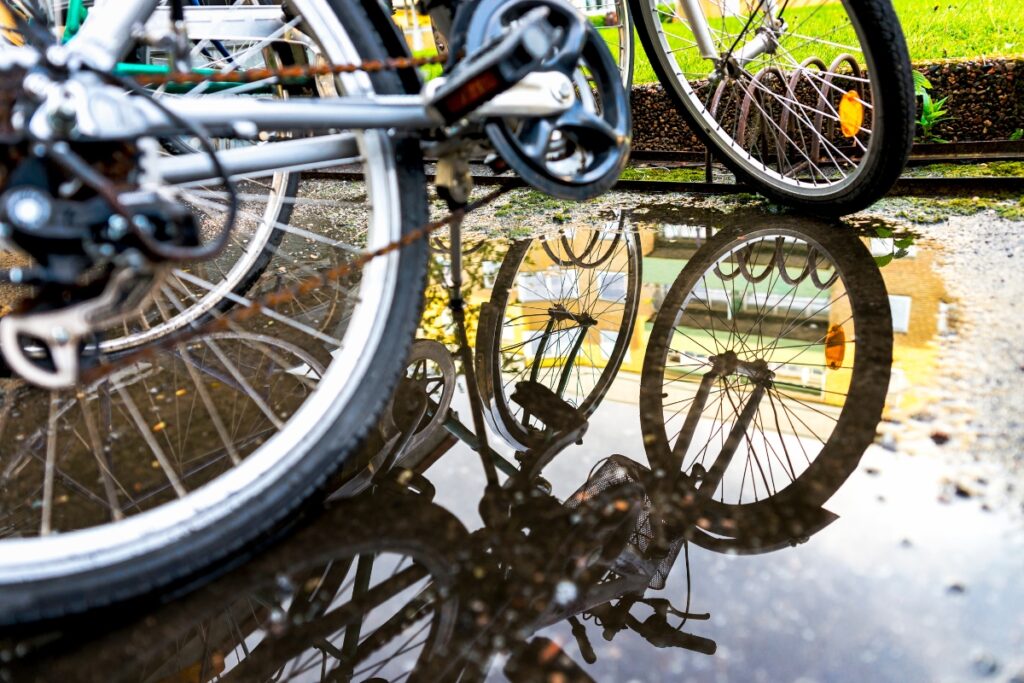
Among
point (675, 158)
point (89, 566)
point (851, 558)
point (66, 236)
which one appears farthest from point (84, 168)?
point (675, 158)

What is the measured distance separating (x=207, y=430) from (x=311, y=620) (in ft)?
1.96

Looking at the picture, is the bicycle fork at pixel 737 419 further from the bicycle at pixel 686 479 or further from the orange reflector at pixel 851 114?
the orange reflector at pixel 851 114

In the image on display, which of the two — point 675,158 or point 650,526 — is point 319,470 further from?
point 675,158

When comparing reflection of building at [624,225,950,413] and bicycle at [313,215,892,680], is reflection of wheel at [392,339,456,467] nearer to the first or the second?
bicycle at [313,215,892,680]

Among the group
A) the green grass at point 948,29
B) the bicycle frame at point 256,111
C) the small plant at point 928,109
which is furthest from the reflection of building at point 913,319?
the green grass at point 948,29

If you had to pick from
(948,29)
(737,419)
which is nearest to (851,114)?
(737,419)

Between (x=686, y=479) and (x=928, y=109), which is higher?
(x=928, y=109)

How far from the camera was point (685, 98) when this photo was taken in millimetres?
2309

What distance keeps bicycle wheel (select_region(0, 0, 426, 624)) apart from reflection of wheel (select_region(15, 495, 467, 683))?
63 mm

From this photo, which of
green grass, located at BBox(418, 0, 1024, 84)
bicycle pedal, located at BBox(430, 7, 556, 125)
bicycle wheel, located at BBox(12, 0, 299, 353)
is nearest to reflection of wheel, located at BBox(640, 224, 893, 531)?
bicycle pedal, located at BBox(430, 7, 556, 125)

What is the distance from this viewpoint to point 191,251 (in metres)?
0.93

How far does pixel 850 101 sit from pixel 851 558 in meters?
1.54

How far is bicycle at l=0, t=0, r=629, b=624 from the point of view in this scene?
0.92 meters

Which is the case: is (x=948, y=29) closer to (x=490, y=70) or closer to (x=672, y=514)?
(x=490, y=70)
